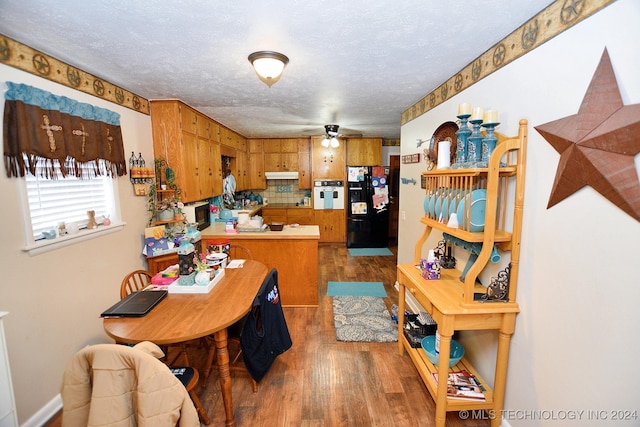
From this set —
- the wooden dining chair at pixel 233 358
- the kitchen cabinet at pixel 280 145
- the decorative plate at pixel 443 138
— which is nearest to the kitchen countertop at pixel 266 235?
the wooden dining chair at pixel 233 358

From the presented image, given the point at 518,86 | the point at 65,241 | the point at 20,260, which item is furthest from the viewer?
the point at 65,241

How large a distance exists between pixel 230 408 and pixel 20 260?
1.61 metres

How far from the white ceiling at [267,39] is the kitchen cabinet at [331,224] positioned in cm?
358

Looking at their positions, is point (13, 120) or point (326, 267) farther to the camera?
point (326, 267)

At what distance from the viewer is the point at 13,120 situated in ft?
5.41

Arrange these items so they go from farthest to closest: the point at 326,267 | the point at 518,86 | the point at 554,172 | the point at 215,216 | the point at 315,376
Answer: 1. the point at 326,267
2. the point at 215,216
3. the point at 315,376
4. the point at 518,86
5. the point at 554,172

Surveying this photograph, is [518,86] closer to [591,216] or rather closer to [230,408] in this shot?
[591,216]

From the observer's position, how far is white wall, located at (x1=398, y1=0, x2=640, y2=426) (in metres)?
1.05

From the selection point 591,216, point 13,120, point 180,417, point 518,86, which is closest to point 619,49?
point 518,86

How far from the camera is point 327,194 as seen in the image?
19.9ft

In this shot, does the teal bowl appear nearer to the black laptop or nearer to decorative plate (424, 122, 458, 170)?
decorative plate (424, 122, 458, 170)

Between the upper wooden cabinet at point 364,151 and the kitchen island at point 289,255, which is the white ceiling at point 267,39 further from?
the upper wooden cabinet at point 364,151

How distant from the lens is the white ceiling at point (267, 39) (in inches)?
53.6

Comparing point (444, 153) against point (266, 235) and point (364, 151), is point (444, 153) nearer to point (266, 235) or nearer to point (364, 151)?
point (266, 235)
